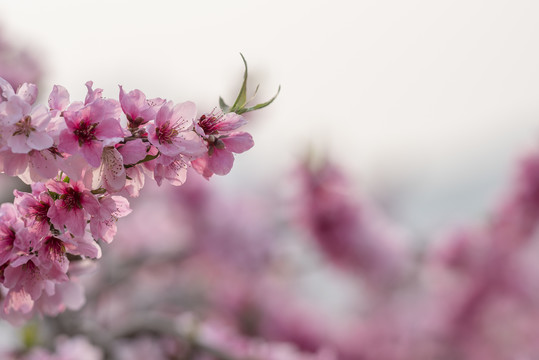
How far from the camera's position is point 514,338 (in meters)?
3.42

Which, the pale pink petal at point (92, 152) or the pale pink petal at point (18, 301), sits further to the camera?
the pale pink petal at point (18, 301)

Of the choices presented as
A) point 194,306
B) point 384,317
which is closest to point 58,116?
point 194,306

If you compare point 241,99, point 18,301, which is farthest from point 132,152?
point 18,301

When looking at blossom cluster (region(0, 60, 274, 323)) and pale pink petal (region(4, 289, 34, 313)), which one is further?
pale pink petal (region(4, 289, 34, 313))

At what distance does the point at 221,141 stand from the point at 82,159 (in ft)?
0.40

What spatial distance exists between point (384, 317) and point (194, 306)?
4.14 feet

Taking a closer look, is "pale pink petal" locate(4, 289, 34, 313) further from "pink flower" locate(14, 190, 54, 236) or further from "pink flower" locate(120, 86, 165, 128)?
"pink flower" locate(120, 86, 165, 128)

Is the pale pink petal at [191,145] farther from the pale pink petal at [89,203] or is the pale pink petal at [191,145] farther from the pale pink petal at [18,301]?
the pale pink petal at [18,301]

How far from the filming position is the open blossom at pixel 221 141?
0.55 m

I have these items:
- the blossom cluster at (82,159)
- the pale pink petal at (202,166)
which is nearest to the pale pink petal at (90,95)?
the blossom cluster at (82,159)

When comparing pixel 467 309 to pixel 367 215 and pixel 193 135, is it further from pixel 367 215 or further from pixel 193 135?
pixel 193 135

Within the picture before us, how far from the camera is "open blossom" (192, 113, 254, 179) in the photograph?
55cm

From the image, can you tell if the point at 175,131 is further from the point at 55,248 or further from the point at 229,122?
the point at 55,248

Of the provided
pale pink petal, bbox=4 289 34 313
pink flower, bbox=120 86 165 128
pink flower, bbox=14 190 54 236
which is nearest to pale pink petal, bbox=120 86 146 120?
pink flower, bbox=120 86 165 128
